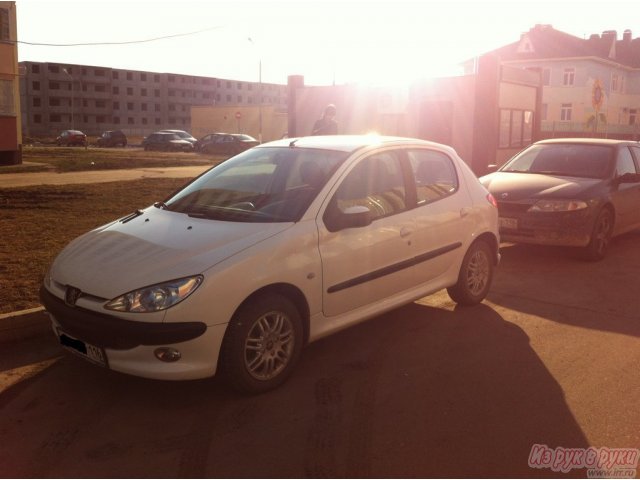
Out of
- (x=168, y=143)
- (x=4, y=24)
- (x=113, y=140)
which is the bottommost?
(x=168, y=143)

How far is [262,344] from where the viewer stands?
4.04 meters

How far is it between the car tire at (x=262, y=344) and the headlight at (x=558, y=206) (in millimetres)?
4831

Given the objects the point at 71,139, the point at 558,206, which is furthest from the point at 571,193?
the point at 71,139

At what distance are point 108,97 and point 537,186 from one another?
340 feet

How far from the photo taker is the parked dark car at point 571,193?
8.00 m

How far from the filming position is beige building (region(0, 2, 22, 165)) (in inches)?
938

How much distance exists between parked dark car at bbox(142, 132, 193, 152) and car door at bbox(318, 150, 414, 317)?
40.0 m

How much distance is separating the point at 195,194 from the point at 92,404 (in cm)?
182

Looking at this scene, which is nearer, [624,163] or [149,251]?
[149,251]

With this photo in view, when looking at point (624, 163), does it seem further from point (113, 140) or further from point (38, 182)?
point (113, 140)

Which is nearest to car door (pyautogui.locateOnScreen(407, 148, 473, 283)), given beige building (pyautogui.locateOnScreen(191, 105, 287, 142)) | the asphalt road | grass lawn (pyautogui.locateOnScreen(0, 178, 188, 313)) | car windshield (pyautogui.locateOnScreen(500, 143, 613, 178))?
the asphalt road

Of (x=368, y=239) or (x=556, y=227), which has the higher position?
(x=368, y=239)

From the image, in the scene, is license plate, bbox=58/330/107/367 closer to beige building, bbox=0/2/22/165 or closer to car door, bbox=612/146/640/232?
car door, bbox=612/146/640/232

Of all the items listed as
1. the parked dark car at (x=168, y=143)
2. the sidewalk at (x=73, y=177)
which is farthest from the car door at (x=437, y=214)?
the parked dark car at (x=168, y=143)
